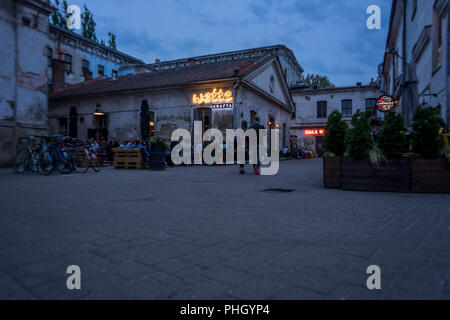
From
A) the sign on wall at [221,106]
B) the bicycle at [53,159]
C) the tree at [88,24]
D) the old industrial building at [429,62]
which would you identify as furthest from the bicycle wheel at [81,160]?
the tree at [88,24]

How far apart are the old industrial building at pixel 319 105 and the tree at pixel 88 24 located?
29.1 m

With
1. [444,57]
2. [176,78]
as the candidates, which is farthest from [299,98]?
[444,57]

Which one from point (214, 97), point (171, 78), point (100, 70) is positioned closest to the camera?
point (214, 97)

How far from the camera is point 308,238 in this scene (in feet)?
9.13

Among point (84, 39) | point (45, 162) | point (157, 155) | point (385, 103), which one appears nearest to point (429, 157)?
point (157, 155)

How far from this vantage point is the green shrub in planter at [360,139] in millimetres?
6098

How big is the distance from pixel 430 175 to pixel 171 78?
722 inches

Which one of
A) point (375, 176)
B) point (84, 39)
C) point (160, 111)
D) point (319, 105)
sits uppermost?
point (84, 39)

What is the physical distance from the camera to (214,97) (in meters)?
18.4

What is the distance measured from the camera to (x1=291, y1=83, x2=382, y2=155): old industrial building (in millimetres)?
33219

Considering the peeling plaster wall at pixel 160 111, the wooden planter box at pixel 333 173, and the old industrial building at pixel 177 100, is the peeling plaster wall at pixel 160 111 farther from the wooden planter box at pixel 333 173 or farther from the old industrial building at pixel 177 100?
the wooden planter box at pixel 333 173

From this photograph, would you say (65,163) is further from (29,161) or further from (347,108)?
(347,108)

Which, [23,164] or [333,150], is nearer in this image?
[333,150]
